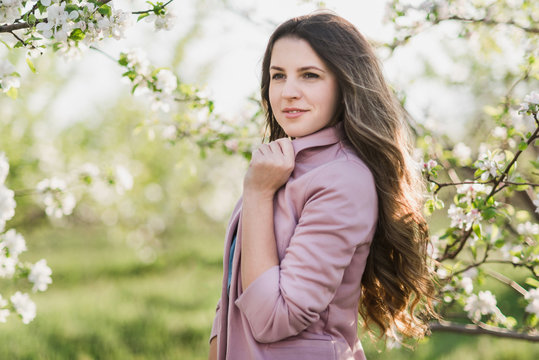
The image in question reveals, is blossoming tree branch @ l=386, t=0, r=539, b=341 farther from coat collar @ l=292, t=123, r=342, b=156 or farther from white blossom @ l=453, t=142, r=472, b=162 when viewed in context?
coat collar @ l=292, t=123, r=342, b=156

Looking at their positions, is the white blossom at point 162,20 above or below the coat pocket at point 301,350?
above

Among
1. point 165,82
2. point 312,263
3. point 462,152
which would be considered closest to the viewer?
point 312,263

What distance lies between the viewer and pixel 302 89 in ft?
5.39

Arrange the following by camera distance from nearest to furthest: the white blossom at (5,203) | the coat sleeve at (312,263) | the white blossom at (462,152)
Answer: the coat sleeve at (312,263), the white blossom at (5,203), the white blossom at (462,152)

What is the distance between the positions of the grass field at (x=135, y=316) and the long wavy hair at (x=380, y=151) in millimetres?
546

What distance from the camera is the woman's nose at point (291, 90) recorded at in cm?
163

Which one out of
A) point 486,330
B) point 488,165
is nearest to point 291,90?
point 488,165

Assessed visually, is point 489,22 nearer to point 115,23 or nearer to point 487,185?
point 487,185

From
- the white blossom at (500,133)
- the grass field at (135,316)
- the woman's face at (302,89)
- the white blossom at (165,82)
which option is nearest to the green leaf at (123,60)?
the white blossom at (165,82)

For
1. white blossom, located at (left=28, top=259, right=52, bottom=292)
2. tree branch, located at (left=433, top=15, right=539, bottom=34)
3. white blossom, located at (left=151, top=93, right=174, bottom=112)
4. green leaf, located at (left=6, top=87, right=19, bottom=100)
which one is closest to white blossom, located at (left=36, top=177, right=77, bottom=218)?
white blossom, located at (left=28, top=259, right=52, bottom=292)

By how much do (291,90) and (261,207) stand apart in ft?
1.21

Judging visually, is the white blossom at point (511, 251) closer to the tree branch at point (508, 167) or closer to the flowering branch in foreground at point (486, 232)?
the flowering branch in foreground at point (486, 232)

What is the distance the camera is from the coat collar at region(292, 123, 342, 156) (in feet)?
5.40

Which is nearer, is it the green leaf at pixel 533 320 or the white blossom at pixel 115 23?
the white blossom at pixel 115 23
